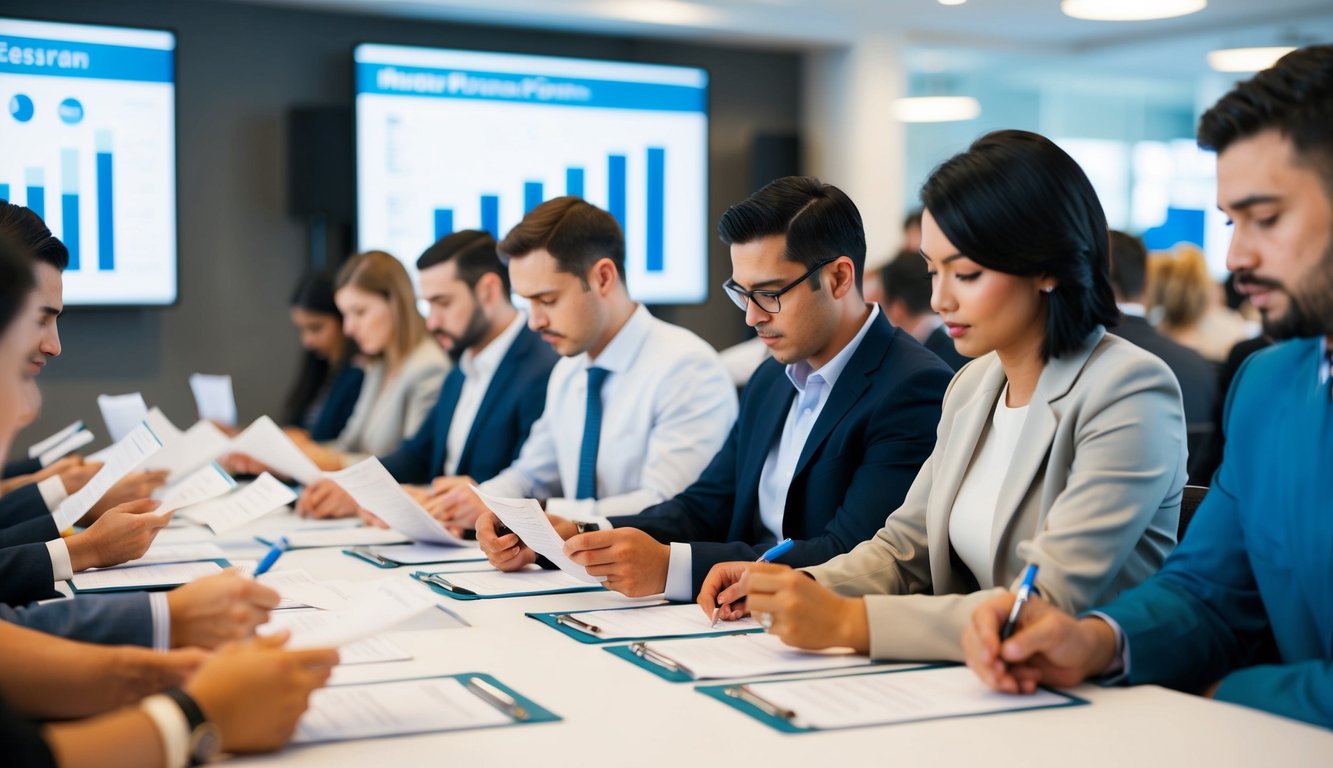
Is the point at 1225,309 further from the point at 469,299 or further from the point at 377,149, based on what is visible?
the point at 469,299

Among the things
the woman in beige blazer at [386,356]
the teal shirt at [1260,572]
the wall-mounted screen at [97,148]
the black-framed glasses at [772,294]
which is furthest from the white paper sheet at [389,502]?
the wall-mounted screen at [97,148]

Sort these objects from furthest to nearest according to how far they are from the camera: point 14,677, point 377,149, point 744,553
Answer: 1. point 377,149
2. point 744,553
3. point 14,677

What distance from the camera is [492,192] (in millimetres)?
6770

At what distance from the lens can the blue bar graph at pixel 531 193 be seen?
685 centimetres

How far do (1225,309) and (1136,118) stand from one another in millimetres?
3258

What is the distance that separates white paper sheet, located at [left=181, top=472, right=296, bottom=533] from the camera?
9.00 feet

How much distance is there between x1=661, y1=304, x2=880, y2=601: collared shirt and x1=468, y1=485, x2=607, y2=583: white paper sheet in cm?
28

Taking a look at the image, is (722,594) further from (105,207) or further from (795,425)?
(105,207)

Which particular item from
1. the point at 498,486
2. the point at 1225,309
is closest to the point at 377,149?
the point at 498,486

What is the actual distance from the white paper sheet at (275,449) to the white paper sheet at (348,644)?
1349mm

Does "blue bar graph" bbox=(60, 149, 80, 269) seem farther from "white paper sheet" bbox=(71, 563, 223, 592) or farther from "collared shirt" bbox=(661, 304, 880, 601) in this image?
"collared shirt" bbox=(661, 304, 880, 601)

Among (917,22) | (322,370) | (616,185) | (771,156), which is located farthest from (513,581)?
(917,22)

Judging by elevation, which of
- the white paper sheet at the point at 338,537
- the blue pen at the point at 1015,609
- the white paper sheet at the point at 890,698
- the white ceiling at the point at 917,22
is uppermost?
the white ceiling at the point at 917,22

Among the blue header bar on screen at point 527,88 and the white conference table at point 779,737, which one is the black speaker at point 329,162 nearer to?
the blue header bar on screen at point 527,88
